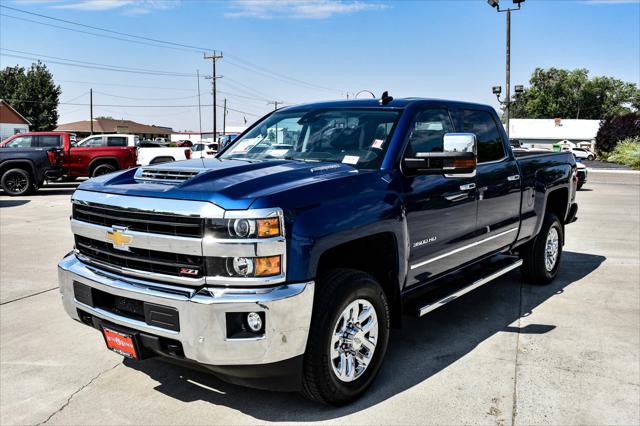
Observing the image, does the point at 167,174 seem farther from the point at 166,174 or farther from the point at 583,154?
the point at 583,154

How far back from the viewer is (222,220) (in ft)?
9.07

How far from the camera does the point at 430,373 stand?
3807mm

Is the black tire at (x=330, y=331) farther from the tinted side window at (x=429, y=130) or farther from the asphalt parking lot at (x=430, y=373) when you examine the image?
the tinted side window at (x=429, y=130)

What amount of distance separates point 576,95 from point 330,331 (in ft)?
374

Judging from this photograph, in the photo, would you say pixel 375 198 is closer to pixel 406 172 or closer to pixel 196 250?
pixel 406 172

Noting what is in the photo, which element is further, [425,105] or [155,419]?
[425,105]

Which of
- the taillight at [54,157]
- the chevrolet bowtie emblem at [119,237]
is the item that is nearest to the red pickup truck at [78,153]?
the taillight at [54,157]

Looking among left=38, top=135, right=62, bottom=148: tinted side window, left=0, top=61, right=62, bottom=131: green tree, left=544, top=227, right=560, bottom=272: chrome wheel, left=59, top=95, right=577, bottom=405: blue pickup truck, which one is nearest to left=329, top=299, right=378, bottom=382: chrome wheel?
left=59, top=95, right=577, bottom=405: blue pickup truck

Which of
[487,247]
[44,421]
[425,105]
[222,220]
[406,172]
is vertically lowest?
[44,421]

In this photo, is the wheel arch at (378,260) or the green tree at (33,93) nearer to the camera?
the wheel arch at (378,260)

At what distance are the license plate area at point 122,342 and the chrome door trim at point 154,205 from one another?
706 mm

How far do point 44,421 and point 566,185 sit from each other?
579 cm

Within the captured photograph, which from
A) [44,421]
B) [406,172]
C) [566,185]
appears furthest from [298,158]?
[566,185]

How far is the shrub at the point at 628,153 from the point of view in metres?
35.5
